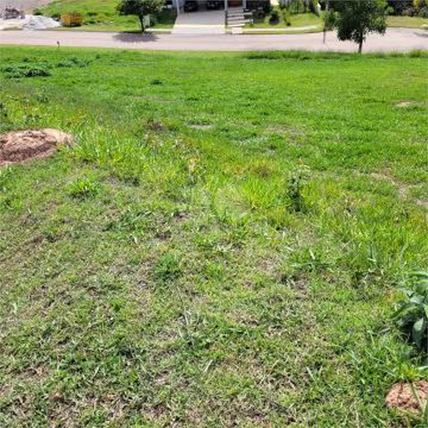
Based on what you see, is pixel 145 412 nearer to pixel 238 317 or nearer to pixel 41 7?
pixel 238 317

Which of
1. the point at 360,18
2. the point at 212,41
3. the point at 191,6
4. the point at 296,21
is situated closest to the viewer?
the point at 360,18

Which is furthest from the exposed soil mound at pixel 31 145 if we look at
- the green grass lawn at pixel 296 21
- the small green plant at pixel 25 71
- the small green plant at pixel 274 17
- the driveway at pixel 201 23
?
the small green plant at pixel 274 17

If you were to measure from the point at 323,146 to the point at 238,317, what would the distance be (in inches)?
218

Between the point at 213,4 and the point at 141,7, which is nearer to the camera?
the point at 141,7

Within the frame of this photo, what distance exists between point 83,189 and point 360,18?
90.7 ft

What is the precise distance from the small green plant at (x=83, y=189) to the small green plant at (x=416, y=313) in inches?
127

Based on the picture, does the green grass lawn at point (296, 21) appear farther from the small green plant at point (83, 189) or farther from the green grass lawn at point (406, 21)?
the small green plant at point (83, 189)

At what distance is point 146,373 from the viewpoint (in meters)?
2.98

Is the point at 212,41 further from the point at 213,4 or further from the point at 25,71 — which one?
the point at 25,71

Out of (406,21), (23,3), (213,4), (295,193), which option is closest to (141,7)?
(213,4)

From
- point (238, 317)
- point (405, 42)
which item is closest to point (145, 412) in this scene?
point (238, 317)

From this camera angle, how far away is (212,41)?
115 feet

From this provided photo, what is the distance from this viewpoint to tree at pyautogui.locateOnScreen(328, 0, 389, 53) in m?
27.4

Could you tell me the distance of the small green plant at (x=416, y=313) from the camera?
2.90 meters
